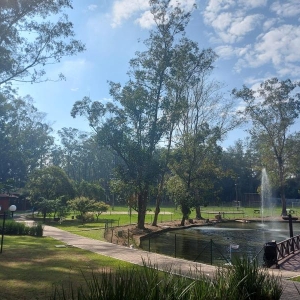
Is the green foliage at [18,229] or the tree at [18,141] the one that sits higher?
the tree at [18,141]

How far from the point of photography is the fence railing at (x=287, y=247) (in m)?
15.2

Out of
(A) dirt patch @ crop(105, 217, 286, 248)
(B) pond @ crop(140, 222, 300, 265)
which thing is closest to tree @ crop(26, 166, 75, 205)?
(A) dirt patch @ crop(105, 217, 286, 248)

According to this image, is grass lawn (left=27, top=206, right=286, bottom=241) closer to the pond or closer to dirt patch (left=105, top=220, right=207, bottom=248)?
dirt patch (left=105, top=220, right=207, bottom=248)

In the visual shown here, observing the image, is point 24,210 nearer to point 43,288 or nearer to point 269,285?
point 43,288

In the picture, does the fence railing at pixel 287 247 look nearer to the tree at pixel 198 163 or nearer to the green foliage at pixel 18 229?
the green foliage at pixel 18 229

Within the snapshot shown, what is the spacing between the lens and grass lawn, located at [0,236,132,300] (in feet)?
29.0

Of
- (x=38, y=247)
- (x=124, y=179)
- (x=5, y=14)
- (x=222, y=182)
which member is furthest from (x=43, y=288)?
(x=222, y=182)

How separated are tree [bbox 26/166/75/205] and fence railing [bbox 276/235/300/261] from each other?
26.8m

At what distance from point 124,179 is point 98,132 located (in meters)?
4.68

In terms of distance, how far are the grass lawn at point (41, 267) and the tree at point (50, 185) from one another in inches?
835

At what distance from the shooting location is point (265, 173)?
2112 inches

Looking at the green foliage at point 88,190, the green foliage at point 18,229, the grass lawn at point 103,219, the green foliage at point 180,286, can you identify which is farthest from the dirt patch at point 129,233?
the green foliage at point 88,190

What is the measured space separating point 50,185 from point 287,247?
2908cm

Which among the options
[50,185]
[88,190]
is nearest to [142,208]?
[50,185]
